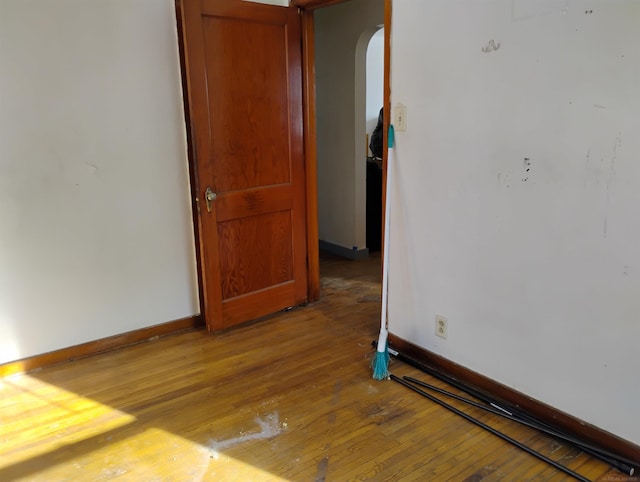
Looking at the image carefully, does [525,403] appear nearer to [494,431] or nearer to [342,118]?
[494,431]

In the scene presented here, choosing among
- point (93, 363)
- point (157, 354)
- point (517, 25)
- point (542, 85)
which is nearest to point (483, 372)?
point (542, 85)

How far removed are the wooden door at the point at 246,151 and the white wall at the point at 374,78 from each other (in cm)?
275

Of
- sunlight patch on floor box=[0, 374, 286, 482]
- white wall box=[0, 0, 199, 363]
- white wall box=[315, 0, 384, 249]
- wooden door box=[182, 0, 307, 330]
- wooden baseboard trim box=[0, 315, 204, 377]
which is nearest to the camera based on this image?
sunlight patch on floor box=[0, 374, 286, 482]

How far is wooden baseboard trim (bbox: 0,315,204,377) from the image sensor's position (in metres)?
2.60

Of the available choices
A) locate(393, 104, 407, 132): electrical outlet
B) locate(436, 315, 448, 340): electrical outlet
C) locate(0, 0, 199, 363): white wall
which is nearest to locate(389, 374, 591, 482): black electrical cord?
locate(436, 315, 448, 340): electrical outlet

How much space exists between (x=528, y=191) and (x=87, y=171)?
2.17 m

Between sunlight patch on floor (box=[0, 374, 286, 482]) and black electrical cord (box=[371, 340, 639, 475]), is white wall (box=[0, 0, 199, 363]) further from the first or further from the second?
black electrical cord (box=[371, 340, 639, 475])

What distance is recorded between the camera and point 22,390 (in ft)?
8.02

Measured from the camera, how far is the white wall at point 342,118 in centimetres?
417

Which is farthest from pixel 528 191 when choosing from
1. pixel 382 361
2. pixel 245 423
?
pixel 245 423

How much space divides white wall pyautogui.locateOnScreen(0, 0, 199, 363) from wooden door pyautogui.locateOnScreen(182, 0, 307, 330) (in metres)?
0.19

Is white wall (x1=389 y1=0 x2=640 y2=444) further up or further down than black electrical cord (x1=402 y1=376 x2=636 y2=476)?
further up

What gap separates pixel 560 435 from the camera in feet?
6.59

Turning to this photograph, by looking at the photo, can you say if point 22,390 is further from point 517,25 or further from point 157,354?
point 517,25
